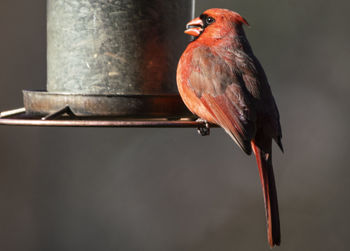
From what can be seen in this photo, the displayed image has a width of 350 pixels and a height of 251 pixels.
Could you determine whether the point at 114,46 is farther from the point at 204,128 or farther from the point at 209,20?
the point at 204,128

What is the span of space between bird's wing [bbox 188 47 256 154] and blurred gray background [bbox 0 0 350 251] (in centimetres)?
373

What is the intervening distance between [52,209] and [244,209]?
1.91m

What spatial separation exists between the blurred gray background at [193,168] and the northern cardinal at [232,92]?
3578 mm

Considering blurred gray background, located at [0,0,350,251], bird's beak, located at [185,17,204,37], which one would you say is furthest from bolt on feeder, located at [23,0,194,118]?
blurred gray background, located at [0,0,350,251]

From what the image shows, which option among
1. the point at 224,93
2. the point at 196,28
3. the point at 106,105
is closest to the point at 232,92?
the point at 224,93


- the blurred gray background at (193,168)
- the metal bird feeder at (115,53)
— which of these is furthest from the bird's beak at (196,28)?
the blurred gray background at (193,168)

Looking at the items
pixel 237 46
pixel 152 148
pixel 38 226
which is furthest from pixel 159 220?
pixel 237 46

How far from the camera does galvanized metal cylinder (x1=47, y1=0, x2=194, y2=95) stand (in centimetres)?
426

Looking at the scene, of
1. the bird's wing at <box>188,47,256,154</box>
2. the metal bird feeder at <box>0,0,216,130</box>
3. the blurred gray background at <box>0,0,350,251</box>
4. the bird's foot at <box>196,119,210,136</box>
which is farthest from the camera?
the blurred gray background at <box>0,0,350,251</box>

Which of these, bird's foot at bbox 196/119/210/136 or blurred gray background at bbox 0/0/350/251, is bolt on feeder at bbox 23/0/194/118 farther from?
blurred gray background at bbox 0/0/350/251

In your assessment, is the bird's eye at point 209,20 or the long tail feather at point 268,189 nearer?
the long tail feather at point 268,189

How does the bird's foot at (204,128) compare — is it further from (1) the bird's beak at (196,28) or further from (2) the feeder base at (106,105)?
(1) the bird's beak at (196,28)

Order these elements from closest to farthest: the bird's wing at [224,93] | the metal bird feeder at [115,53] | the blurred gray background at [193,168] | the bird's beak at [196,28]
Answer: the bird's wing at [224,93] → the metal bird feeder at [115,53] → the bird's beak at [196,28] → the blurred gray background at [193,168]

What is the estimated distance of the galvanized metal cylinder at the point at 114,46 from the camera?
4262 mm
